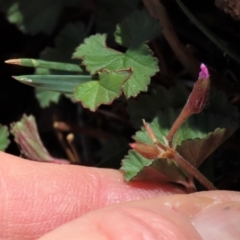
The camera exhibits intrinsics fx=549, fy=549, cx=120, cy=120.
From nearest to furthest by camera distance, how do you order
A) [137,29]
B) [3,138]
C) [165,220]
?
[165,220] < [137,29] < [3,138]

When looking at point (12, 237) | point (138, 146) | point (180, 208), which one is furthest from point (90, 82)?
point (12, 237)

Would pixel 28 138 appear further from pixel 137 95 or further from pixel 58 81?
pixel 137 95

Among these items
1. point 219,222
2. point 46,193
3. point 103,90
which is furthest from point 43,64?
point 219,222

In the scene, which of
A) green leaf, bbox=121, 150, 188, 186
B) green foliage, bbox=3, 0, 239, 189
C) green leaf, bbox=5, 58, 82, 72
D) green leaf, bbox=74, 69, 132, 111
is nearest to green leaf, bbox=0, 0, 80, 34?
green foliage, bbox=3, 0, 239, 189

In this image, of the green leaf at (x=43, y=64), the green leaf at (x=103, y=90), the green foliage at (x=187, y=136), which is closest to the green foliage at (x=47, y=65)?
the green leaf at (x=43, y=64)

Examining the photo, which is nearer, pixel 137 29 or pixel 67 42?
pixel 137 29

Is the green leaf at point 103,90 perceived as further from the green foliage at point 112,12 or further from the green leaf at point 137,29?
the green foliage at point 112,12

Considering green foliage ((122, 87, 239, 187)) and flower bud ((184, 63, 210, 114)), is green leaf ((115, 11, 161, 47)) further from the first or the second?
flower bud ((184, 63, 210, 114))
